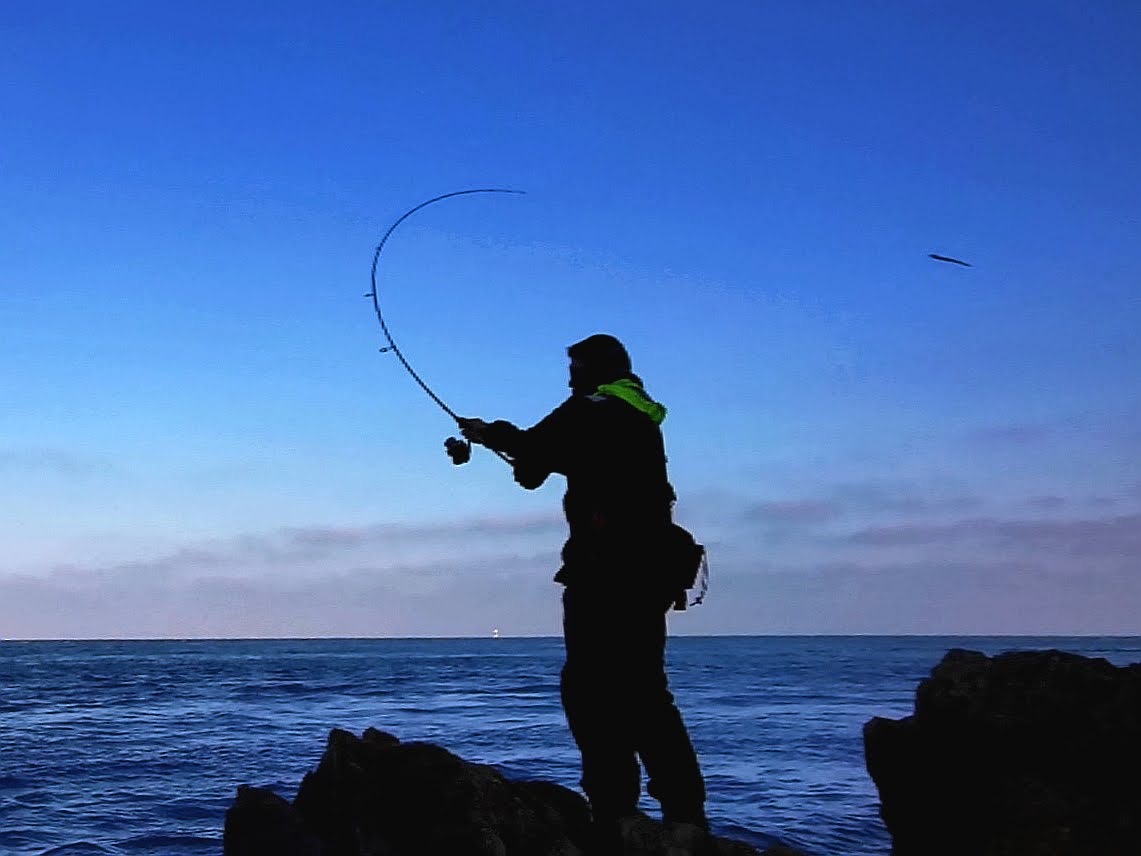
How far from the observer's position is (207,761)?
53.0ft

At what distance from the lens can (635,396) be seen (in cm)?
495

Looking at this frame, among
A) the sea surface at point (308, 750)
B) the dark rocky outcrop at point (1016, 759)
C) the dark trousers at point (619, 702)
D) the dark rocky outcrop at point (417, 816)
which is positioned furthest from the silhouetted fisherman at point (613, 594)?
the sea surface at point (308, 750)

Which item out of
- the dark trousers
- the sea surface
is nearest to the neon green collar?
the dark trousers

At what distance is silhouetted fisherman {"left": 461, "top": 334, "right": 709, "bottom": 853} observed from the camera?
188 inches

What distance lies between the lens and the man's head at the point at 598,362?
5137 mm

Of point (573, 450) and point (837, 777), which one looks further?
point (837, 777)

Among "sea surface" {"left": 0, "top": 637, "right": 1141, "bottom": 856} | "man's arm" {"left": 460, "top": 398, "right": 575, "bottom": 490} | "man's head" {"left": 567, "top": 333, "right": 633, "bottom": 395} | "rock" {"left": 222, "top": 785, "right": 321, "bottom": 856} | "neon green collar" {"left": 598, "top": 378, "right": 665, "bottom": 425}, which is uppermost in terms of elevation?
"man's head" {"left": 567, "top": 333, "right": 633, "bottom": 395}

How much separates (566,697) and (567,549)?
0.68m

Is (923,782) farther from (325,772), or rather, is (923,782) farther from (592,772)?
(325,772)

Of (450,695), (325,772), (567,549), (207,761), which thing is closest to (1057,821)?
(567,549)

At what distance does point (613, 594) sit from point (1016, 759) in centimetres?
193

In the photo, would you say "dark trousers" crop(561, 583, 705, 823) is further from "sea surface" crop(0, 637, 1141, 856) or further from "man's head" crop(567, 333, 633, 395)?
"sea surface" crop(0, 637, 1141, 856)

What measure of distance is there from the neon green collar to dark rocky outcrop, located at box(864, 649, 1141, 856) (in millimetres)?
1838

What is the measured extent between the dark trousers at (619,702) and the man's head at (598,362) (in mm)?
1009
